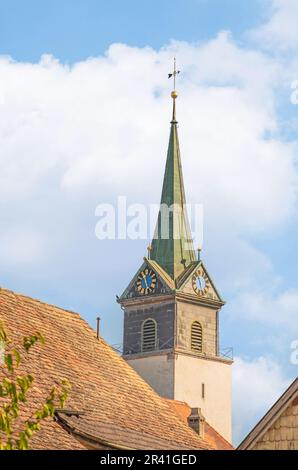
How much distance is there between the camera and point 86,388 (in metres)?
22.7

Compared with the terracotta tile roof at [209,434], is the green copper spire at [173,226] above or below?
above

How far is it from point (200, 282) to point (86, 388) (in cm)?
7438

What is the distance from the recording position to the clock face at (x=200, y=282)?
316 ft

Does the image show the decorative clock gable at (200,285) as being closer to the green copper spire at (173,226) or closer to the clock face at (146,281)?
the green copper spire at (173,226)

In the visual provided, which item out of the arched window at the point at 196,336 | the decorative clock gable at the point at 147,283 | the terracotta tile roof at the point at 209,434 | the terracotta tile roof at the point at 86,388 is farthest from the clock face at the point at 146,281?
the terracotta tile roof at the point at 86,388

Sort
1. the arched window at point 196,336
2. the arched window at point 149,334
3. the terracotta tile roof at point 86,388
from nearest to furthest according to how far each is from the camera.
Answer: the terracotta tile roof at point 86,388 < the arched window at point 149,334 < the arched window at point 196,336

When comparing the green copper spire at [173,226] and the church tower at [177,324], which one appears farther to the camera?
the green copper spire at [173,226]

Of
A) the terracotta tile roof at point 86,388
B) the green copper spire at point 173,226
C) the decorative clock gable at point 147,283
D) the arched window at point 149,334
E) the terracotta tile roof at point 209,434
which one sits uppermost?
the green copper spire at point 173,226

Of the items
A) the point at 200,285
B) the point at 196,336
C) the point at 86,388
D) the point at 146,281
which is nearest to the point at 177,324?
the point at 196,336

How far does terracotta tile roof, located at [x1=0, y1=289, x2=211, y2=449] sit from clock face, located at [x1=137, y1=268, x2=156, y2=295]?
70.4 meters

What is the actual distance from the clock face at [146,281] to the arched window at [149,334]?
2.26m

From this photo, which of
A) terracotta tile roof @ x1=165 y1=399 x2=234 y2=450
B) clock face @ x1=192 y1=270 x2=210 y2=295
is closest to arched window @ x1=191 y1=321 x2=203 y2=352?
clock face @ x1=192 y1=270 x2=210 y2=295

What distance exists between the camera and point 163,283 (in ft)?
314

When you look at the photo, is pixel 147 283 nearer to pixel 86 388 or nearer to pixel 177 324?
pixel 177 324
